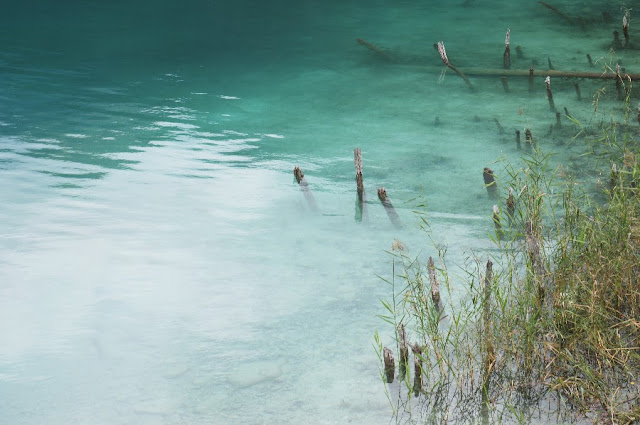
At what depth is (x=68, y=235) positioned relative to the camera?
7434mm

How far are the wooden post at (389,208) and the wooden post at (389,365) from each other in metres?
2.67

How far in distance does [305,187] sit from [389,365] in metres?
3.98

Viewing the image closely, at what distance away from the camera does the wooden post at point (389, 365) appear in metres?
4.57

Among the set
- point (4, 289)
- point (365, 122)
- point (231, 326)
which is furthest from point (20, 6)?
point (231, 326)

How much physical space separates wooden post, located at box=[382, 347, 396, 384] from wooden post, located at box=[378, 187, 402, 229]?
2.67m

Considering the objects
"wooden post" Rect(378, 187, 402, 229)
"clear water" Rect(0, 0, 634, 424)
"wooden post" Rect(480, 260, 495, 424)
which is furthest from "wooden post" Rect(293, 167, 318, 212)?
"wooden post" Rect(480, 260, 495, 424)

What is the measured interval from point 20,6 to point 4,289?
1427cm

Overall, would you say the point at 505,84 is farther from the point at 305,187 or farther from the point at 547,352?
the point at 547,352

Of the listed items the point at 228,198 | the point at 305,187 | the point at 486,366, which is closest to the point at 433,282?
the point at 486,366

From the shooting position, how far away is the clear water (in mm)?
5148

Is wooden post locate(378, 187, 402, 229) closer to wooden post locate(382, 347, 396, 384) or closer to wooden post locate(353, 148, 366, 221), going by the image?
wooden post locate(353, 148, 366, 221)

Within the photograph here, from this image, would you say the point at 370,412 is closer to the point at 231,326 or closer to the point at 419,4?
the point at 231,326

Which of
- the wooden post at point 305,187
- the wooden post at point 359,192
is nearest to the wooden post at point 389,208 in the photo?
the wooden post at point 359,192

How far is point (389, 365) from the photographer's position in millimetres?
4625
